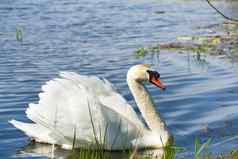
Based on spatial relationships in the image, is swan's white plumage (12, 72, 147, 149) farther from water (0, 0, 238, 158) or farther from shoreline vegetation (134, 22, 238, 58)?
shoreline vegetation (134, 22, 238, 58)

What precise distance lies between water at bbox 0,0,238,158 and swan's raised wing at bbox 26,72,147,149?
1.49 feet

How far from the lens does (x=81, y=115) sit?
956 centimetres

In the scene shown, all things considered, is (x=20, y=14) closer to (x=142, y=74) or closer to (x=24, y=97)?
(x=24, y=97)

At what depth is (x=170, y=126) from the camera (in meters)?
10.8

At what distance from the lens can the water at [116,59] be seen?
35.8 ft

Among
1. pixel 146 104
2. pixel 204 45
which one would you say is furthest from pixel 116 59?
pixel 146 104

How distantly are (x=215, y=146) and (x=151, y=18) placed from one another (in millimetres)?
12785

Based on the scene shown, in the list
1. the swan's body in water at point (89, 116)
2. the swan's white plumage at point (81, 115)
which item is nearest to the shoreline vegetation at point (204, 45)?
the swan's body in water at point (89, 116)

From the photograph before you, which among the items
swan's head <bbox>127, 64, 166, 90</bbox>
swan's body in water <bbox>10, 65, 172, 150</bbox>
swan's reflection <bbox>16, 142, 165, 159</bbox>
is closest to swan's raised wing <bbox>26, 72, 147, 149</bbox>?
swan's body in water <bbox>10, 65, 172, 150</bbox>

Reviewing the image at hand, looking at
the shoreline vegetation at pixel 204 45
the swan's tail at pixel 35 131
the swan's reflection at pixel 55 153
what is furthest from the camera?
the shoreline vegetation at pixel 204 45

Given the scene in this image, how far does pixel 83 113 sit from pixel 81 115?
0.04m

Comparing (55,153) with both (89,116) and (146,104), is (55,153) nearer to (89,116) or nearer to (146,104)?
(89,116)

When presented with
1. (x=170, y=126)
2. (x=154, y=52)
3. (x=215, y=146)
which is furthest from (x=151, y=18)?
(x=215, y=146)

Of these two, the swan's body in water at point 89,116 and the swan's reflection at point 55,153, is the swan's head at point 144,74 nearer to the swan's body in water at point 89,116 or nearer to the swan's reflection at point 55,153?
the swan's body in water at point 89,116
